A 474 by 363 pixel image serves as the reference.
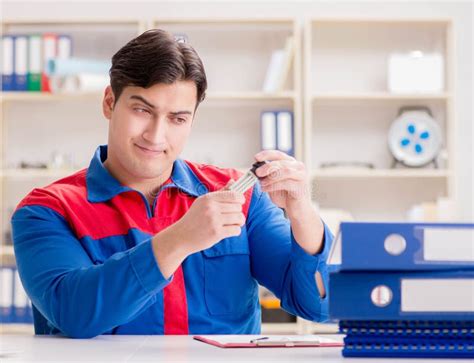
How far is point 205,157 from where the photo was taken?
4.39 meters

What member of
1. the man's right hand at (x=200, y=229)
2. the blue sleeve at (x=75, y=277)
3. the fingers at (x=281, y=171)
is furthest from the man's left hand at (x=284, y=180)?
the blue sleeve at (x=75, y=277)

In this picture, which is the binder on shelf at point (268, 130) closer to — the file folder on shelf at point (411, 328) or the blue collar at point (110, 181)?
the blue collar at point (110, 181)

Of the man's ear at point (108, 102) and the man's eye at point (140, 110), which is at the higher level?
the man's ear at point (108, 102)

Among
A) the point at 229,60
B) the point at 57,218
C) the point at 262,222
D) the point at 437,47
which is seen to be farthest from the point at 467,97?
the point at 57,218

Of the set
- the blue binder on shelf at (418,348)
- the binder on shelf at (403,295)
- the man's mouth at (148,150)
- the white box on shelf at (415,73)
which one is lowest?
the blue binder on shelf at (418,348)

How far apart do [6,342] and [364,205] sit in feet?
10.5

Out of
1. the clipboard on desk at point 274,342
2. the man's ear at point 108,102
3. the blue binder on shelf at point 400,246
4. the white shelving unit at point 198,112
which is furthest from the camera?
the white shelving unit at point 198,112

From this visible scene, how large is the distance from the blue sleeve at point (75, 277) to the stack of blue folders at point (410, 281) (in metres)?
0.37

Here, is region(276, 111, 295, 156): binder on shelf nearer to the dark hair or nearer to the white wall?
the white wall

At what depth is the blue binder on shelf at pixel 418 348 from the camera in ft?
3.63

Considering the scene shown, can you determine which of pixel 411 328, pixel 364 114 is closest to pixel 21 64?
pixel 364 114

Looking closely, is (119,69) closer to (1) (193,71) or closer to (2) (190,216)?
(1) (193,71)

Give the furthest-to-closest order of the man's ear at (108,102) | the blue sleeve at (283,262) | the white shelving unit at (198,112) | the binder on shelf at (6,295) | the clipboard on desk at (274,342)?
the white shelving unit at (198,112) < the binder on shelf at (6,295) < the man's ear at (108,102) < the blue sleeve at (283,262) < the clipboard on desk at (274,342)

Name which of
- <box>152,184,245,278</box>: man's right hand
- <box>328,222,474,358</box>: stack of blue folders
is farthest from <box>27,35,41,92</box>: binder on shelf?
<box>328,222,474,358</box>: stack of blue folders
